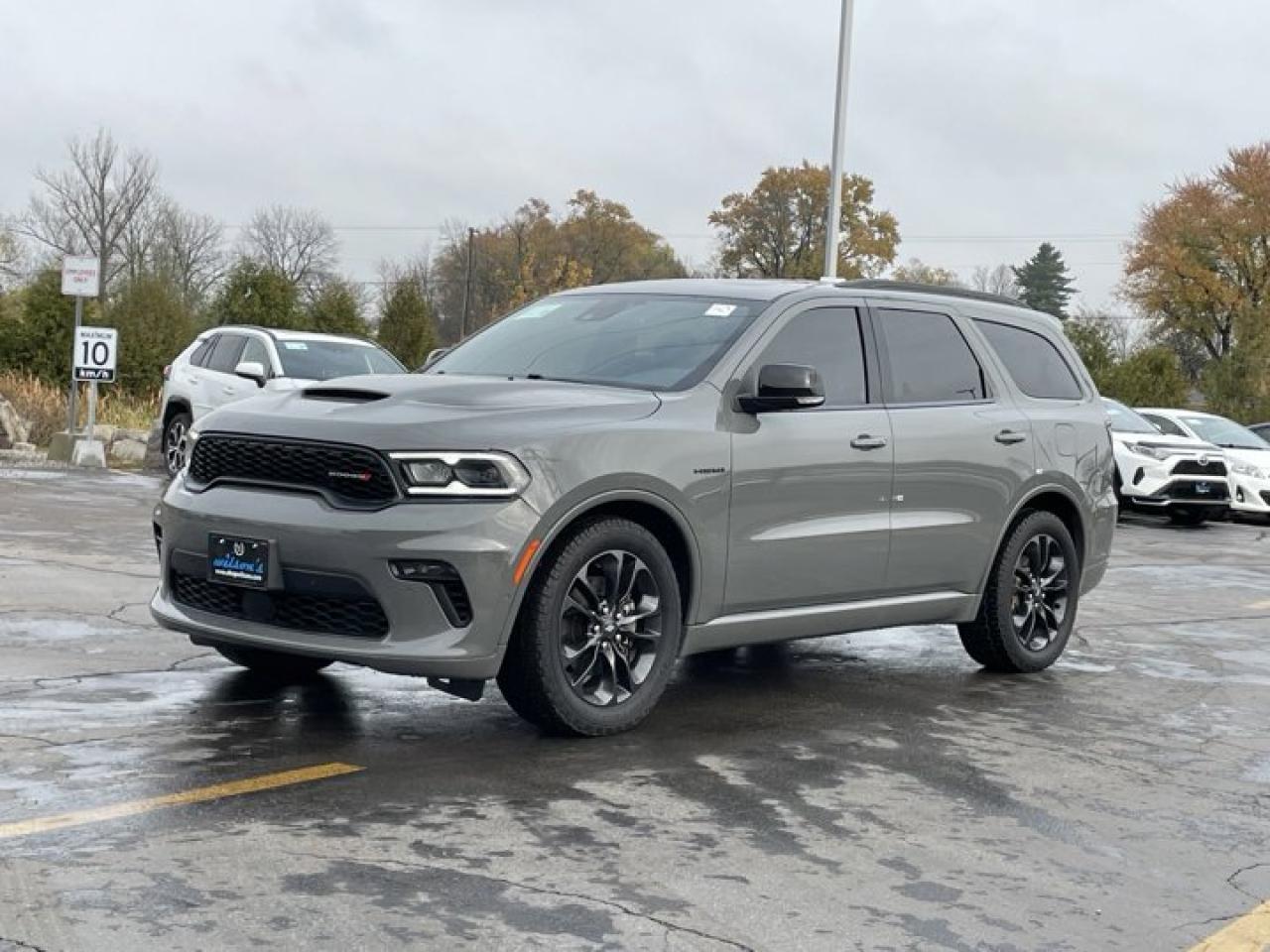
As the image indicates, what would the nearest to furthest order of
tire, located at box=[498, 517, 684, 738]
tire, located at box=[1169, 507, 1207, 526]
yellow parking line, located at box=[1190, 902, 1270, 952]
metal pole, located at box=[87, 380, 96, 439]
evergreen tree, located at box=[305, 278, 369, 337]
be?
yellow parking line, located at box=[1190, 902, 1270, 952] < tire, located at box=[498, 517, 684, 738] < metal pole, located at box=[87, 380, 96, 439] < tire, located at box=[1169, 507, 1207, 526] < evergreen tree, located at box=[305, 278, 369, 337]

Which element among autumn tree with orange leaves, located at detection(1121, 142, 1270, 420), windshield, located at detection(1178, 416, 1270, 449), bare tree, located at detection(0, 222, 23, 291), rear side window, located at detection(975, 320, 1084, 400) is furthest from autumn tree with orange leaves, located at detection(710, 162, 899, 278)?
rear side window, located at detection(975, 320, 1084, 400)

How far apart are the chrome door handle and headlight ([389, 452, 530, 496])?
192 cm

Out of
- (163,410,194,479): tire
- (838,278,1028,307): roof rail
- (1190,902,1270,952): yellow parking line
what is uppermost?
(838,278,1028,307): roof rail

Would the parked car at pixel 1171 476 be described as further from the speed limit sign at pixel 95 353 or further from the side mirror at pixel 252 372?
the speed limit sign at pixel 95 353

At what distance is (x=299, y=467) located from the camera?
6.01m

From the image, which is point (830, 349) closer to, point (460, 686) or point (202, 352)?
point (460, 686)

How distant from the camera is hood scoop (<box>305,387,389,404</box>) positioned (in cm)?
625

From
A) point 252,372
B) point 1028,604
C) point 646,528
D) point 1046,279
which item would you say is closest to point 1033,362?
point 1028,604

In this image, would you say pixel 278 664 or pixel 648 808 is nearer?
pixel 648 808

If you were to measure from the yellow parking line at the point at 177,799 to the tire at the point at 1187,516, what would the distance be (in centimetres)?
1829

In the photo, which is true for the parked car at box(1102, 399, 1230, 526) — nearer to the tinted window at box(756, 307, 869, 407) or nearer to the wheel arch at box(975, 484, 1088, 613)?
the wheel arch at box(975, 484, 1088, 613)

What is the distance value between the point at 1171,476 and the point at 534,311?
51.1 ft

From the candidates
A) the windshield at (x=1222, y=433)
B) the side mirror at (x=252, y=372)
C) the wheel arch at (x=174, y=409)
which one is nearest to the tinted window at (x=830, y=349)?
the side mirror at (x=252, y=372)

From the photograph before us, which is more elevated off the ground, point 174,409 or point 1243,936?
point 174,409
